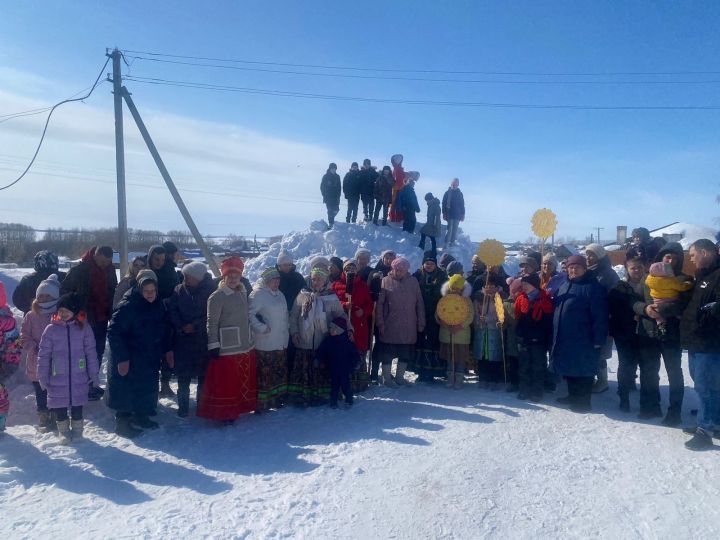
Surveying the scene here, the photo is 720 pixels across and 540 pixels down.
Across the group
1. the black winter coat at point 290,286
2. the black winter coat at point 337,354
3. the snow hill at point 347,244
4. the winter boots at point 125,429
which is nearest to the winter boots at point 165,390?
the winter boots at point 125,429

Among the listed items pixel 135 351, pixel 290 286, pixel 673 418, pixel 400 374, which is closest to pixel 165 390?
pixel 135 351

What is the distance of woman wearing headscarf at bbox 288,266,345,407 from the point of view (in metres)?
6.11

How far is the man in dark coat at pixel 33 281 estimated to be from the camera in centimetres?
632

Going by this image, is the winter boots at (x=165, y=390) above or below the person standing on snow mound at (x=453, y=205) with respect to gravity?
below

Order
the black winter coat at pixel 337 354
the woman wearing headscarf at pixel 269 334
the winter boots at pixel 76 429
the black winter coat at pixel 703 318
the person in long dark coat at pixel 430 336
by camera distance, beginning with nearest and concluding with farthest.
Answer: the black winter coat at pixel 703 318
the winter boots at pixel 76 429
the woman wearing headscarf at pixel 269 334
the black winter coat at pixel 337 354
the person in long dark coat at pixel 430 336

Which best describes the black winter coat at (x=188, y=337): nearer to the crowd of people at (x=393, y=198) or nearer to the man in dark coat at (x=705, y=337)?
the man in dark coat at (x=705, y=337)

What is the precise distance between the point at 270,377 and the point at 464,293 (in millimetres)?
2647

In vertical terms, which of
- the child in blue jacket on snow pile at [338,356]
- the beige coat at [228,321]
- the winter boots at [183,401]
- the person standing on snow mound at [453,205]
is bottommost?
the winter boots at [183,401]

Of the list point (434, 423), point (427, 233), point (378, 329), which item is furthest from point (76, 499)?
point (427, 233)

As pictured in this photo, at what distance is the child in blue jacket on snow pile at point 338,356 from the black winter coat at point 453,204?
10236mm

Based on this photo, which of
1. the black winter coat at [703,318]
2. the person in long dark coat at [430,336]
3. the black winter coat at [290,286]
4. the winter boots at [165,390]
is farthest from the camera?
the person in long dark coat at [430,336]

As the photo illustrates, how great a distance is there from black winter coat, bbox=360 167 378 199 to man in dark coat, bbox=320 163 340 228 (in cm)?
72

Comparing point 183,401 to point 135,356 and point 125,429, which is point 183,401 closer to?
point 125,429

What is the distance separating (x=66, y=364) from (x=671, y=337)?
236 inches
